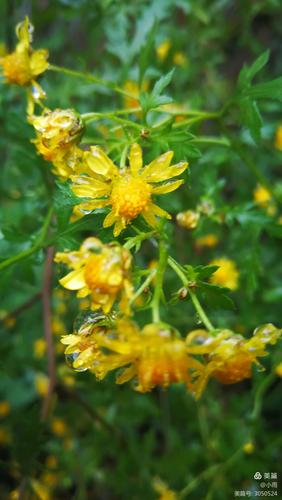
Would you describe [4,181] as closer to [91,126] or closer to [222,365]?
[91,126]

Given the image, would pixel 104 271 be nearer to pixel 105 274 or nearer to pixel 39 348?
pixel 105 274

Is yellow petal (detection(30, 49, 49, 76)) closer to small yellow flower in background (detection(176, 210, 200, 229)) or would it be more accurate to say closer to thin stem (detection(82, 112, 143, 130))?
thin stem (detection(82, 112, 143, 130))

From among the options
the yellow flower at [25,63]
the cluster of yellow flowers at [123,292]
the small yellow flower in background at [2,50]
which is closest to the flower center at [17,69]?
the yellow flower at [25,63]

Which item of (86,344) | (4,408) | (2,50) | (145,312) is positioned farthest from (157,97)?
(4,408)

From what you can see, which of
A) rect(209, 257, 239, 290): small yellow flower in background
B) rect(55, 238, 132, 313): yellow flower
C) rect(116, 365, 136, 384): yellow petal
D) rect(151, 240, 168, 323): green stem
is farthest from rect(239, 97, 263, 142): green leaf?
rect(209, 257, 239, 290): small yellow flower in background

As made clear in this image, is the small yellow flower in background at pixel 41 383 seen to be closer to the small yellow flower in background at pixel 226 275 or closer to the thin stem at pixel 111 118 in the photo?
the small yellow flower in background at pixel 226 275

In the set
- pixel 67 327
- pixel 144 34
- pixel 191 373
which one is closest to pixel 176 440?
pixel 67 327

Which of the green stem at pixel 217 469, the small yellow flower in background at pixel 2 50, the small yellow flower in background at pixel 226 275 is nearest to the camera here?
the green stem at pixel 217 469
